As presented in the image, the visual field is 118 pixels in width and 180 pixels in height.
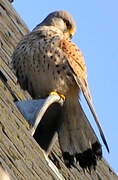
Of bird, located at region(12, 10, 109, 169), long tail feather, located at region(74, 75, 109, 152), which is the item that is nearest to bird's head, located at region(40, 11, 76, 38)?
bird, located at region(12, 10, 109, 169)

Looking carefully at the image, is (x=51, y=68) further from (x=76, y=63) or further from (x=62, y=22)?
(x=62, y=22)

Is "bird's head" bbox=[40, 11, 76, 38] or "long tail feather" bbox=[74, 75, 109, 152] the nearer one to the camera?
"long tail feather" bbox=[74, 75, 109, 152]

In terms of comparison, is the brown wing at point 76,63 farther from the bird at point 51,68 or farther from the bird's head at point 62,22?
the bird's head at point 62,22

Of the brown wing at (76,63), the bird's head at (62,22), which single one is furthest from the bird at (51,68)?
the bird's head at (62,22)

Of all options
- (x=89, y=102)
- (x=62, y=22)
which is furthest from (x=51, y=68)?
(x=62, y=22)

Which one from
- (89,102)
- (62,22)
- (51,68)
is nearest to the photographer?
(89,102)

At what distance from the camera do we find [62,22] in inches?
239

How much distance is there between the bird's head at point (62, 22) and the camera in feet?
19.6

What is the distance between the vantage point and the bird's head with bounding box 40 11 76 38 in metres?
5.98

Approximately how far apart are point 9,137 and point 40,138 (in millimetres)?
931

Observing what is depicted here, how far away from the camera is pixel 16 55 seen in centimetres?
529

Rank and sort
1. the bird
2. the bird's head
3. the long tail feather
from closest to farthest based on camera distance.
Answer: the long tail feather, the bird, the bird's head

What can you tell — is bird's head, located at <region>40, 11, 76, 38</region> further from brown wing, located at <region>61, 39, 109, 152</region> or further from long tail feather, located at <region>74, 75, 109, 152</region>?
long tail feather, located at <region>74, 75, 109, 152</region>

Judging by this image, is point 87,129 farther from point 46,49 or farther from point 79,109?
point 46,49
